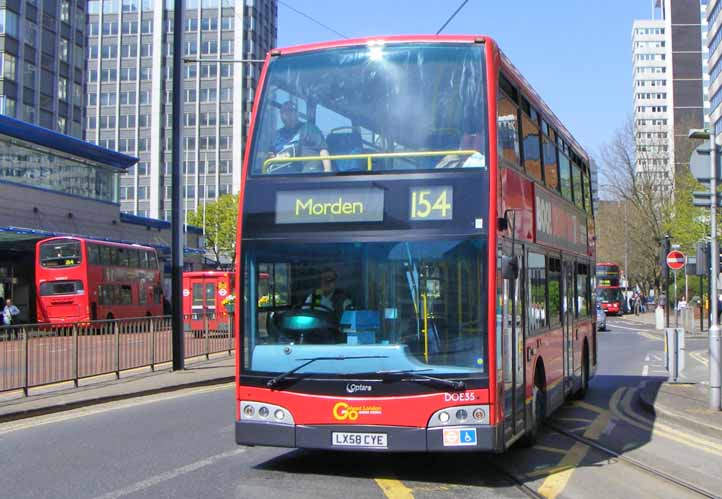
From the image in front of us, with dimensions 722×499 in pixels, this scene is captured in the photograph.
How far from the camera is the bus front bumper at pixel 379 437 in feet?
24.1

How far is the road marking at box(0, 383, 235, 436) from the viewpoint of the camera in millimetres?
11611

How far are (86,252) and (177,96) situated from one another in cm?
1883

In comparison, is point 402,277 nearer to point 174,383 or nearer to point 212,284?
point 174,383

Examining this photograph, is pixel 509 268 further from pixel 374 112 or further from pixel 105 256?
pixel 105 256

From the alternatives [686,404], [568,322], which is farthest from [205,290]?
[686,404]

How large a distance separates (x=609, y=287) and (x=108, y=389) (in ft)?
179

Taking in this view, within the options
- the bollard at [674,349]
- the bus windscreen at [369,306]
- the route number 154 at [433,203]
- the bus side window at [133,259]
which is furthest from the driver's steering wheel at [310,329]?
the bus side window at [133,259]

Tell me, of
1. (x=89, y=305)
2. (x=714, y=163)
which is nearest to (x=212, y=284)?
(x=89, y=305)

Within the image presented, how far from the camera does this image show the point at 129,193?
108750 millimetres

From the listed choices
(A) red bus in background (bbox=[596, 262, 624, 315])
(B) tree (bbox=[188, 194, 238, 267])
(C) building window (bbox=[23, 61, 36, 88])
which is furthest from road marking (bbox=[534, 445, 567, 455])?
(B) tree (bbox=[188, 194, 238, 267])

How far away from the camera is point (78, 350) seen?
15805 millimetres

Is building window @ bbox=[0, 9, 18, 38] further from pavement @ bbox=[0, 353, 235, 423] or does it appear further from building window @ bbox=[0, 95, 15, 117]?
pavement @ bbox=[0, 353, 235, 423]

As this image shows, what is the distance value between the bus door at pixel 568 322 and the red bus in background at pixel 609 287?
51.2 meters

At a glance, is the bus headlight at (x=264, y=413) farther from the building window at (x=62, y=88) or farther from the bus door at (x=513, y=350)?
the building window at (x=62, y=88)
